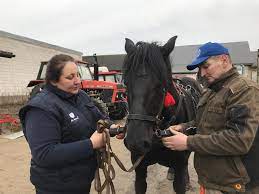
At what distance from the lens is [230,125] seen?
2242 mm

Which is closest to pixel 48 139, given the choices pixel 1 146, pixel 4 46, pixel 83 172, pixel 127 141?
pixel 83 172

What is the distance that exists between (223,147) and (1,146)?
767cm

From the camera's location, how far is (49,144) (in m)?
2.27

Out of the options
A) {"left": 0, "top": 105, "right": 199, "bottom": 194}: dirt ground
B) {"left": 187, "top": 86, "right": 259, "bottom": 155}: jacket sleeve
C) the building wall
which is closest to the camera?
{"left": 187, "top": 86, "right": 259, "bottom": 155}: jacket sleeve

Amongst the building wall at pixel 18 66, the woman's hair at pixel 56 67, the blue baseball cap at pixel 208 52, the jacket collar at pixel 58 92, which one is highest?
the blue baseball cap at pixel 208 52

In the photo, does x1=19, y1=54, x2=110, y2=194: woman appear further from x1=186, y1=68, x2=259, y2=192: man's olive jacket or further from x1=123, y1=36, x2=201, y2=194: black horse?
x1=186, y1=68, x2=259, y2=192: man's olive jacket

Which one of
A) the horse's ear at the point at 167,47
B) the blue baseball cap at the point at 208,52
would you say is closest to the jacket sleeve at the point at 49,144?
the blue baseball cap at the point at 208,52

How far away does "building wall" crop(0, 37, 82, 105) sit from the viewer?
17.7 m

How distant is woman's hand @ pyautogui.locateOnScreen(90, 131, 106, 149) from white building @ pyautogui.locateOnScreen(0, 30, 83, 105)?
1487cm

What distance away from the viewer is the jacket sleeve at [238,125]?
2189 mm

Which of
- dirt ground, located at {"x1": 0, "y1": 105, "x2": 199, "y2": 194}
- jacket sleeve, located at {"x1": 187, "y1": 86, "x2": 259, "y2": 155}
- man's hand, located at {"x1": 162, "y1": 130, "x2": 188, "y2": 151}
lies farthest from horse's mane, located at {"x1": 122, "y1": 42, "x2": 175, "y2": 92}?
dirt ground, located at {"x1": 0, "y1": 105, "x2": 199, "y2": 194}

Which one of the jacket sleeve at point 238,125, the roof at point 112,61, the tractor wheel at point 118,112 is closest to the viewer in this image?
the jacket sleeve at point 238,125

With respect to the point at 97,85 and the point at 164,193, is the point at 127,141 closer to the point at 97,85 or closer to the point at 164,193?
the point at 164,193

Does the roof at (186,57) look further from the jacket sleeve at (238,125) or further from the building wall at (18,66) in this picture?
the jacket sleeve at (238,125)
